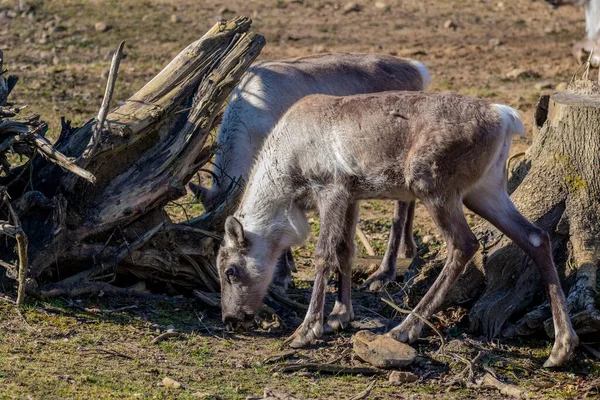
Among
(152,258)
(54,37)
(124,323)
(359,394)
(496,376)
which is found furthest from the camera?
(54,37)

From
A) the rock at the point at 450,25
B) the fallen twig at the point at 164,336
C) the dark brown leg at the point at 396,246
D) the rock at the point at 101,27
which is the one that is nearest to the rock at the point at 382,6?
the rock at the point at 450,25

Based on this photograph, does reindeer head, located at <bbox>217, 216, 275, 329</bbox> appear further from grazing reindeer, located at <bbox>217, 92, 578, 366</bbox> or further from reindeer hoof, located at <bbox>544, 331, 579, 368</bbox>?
reindeer hoof, located at <bbox>544, 331, 579, 368</bbox>

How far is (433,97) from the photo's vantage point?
6.09 m

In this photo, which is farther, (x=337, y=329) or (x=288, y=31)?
(x=288, y=31)

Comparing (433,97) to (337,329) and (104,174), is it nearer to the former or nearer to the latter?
(337,329)

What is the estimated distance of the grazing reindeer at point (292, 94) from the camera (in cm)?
748

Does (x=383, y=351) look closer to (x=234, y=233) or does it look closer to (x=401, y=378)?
(x=401, y=378)

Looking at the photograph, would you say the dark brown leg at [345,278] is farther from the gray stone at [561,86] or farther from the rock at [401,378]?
the gray stone at [561,86]

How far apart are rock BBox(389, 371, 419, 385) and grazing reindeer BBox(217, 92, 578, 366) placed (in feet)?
1.53

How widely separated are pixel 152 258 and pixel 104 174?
65 centimetres

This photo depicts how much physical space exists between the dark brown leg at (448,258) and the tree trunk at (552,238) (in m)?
0.30

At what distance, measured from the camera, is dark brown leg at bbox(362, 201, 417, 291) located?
7262mm

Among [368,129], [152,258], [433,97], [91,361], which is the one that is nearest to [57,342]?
[91,361]

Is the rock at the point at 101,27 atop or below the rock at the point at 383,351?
below
